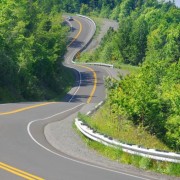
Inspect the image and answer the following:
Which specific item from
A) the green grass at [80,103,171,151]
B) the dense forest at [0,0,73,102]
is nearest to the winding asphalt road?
the green grass at [80,103,171,151]

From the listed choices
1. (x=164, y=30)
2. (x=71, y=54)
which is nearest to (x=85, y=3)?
(x=71, y=54)

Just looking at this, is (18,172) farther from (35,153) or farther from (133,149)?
(133,149)

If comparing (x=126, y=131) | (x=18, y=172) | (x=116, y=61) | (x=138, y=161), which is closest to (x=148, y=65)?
(x=126, y=131)

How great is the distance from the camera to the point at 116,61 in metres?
91.7

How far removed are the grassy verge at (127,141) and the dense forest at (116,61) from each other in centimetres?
50

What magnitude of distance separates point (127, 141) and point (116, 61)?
7449cm

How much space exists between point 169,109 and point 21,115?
33.3 ft

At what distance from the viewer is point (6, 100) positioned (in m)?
40.2

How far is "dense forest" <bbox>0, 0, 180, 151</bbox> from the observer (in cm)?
2006

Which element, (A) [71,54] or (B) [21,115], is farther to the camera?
(A) [71,54]

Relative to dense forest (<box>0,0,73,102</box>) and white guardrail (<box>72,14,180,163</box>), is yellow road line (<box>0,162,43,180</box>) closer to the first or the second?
white guardrail (<box>72,14,180,163</box>)

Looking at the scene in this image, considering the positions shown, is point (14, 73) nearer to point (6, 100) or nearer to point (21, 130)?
point (6, 100)

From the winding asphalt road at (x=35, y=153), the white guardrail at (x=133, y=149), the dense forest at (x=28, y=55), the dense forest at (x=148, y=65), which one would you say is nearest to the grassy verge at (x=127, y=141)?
the white guardrail at (x=133, y=149)

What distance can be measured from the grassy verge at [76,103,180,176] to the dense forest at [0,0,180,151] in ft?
1.63
